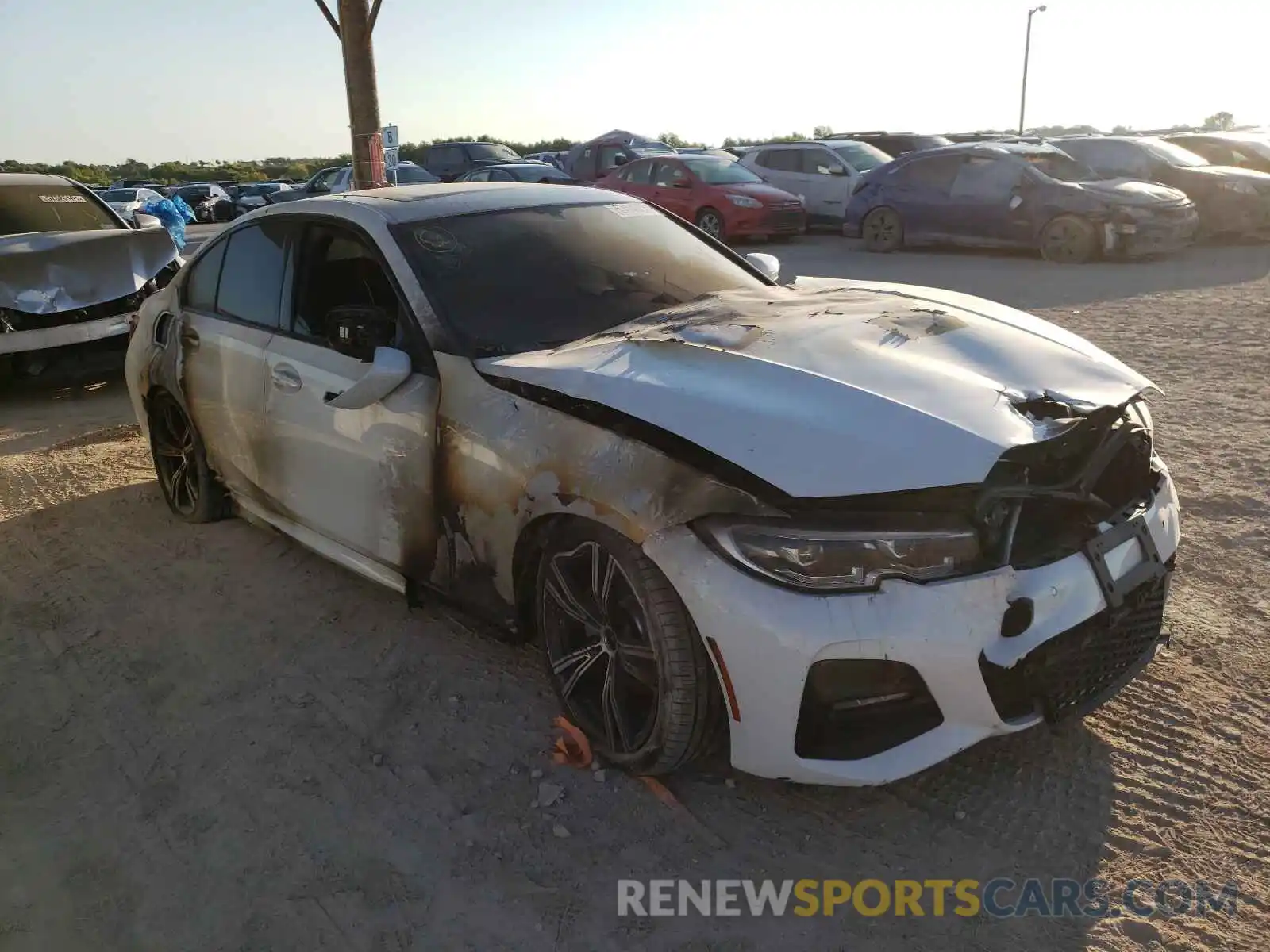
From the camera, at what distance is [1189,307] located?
934 cm

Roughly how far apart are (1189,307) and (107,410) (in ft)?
30.8

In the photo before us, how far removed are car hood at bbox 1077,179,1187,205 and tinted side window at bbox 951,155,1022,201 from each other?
87cm

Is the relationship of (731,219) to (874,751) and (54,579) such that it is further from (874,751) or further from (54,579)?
(874,751)

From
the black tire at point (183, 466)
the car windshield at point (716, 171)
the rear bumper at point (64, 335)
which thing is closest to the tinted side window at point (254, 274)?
the black tire at point (183, 466)

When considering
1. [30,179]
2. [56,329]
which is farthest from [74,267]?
[30,179]

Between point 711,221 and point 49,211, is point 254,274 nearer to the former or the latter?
point 49,211

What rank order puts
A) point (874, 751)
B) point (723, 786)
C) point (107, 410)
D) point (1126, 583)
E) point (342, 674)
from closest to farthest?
point (874, 751), point (1126, 583), point (723, 786), point (342, 674), point (107, 410)

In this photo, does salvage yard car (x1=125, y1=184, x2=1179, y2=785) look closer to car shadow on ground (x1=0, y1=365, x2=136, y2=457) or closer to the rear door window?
car shadow on ground (x1=0, y1=365, x2=136, y2=457)

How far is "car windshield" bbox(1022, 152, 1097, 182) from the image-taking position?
1302 cm

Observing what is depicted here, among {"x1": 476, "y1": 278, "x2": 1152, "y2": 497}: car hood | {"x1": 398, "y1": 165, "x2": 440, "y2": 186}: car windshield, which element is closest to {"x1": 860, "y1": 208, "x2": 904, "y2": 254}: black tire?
{"x1": 398, "y1": 165, "x2": 440, "y2": 186}: car windshield

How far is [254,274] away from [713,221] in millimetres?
12076

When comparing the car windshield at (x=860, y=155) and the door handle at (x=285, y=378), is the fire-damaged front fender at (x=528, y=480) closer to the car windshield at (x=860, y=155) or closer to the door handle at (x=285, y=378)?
the door handle at (x=285, y=378)

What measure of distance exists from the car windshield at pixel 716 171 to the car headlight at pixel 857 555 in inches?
552

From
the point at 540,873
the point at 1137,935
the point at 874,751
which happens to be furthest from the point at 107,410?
the point at 1137,935
